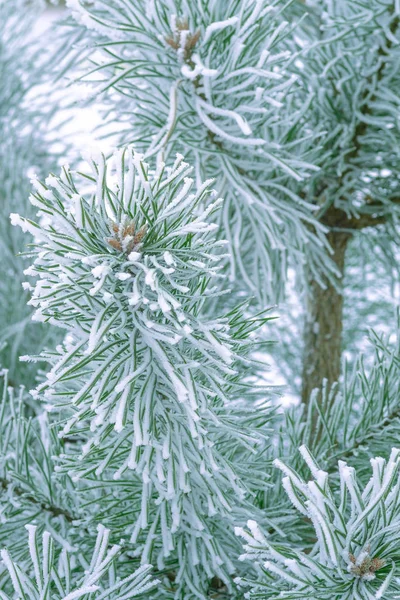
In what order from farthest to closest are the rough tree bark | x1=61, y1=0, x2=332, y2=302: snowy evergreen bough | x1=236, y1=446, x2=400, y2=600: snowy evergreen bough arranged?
the rough tree bark < x1=61, y1=0, x2=332, y2=302: snowy evergreen bough < x1=236, y1=446, x2=400, y2=600: snowy evergreen bough

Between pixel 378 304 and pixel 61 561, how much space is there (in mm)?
481

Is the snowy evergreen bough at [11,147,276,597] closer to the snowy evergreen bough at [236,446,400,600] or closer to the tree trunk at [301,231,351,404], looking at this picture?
the snowy evergreen bough at [236,446,400,600]

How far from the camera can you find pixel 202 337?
299 mm

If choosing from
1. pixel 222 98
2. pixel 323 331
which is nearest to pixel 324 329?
pixel 323 331

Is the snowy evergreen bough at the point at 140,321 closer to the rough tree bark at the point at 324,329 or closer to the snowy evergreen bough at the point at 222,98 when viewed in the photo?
the snowy evergreen bough at the point at 222,98

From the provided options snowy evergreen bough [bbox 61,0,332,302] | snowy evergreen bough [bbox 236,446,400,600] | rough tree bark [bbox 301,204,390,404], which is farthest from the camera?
rough tree bark [bbox 301,204,390,404]

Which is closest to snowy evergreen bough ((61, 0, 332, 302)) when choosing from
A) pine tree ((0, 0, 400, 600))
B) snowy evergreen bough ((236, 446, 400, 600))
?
pine tree ((0, 0, 400, 600))

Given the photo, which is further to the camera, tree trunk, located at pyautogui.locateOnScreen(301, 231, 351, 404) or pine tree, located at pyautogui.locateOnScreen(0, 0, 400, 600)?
tree trunk, located at pyautogui.locateOnScreen(301, 231, 351, 404)

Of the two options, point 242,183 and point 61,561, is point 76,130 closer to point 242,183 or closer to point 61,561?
point 242,183

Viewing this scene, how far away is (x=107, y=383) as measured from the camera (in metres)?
0.28

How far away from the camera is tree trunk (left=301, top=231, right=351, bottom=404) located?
56 centimetres

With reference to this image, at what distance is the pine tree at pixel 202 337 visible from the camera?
0.28 meters

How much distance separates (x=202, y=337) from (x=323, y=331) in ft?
0.93

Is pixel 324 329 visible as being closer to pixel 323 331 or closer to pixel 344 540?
pixel 323 331
